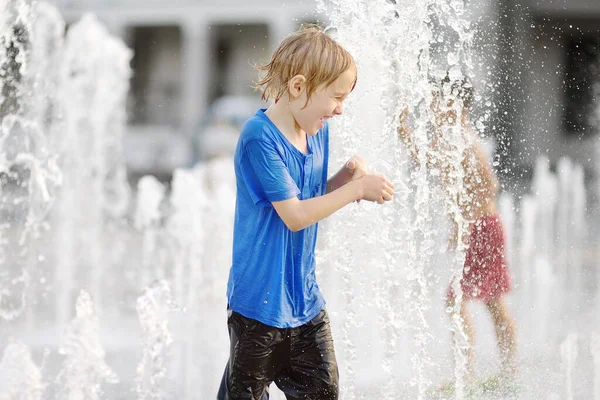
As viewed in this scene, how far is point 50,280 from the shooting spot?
6.51 m

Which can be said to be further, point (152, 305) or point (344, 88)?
point (152, 305)

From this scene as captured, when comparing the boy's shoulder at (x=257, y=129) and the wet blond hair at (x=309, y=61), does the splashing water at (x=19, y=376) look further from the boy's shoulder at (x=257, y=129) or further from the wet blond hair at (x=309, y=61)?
the wet blond hair at (x=309, y=61)

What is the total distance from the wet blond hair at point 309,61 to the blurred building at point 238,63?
46.4 ft

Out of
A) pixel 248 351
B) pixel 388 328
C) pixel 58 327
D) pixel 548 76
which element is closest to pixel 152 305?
pixel 58 327

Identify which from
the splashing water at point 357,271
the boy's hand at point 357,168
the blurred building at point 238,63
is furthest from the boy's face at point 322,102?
the blurred building at point 238,63

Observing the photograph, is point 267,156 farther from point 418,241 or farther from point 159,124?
point 159,124

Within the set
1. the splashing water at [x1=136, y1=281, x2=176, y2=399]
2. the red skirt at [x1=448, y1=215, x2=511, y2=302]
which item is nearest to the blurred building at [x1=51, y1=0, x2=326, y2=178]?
the splashing water at [x1=136, y1=281, x2=176, y2=399]

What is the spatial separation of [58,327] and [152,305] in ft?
3.17

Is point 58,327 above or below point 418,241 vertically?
below

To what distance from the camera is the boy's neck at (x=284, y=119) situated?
2.05 m

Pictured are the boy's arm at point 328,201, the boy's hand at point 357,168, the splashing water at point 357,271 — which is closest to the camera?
the boy's arm at point 328,201

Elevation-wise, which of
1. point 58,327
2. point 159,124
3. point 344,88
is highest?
point 159,124

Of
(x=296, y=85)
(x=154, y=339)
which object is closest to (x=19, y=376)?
(x=154, y=339)

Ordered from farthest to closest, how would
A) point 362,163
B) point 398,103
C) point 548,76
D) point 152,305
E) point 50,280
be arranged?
point 548,76, point 50,280, point 152,305, point 398,103, point 362,163
